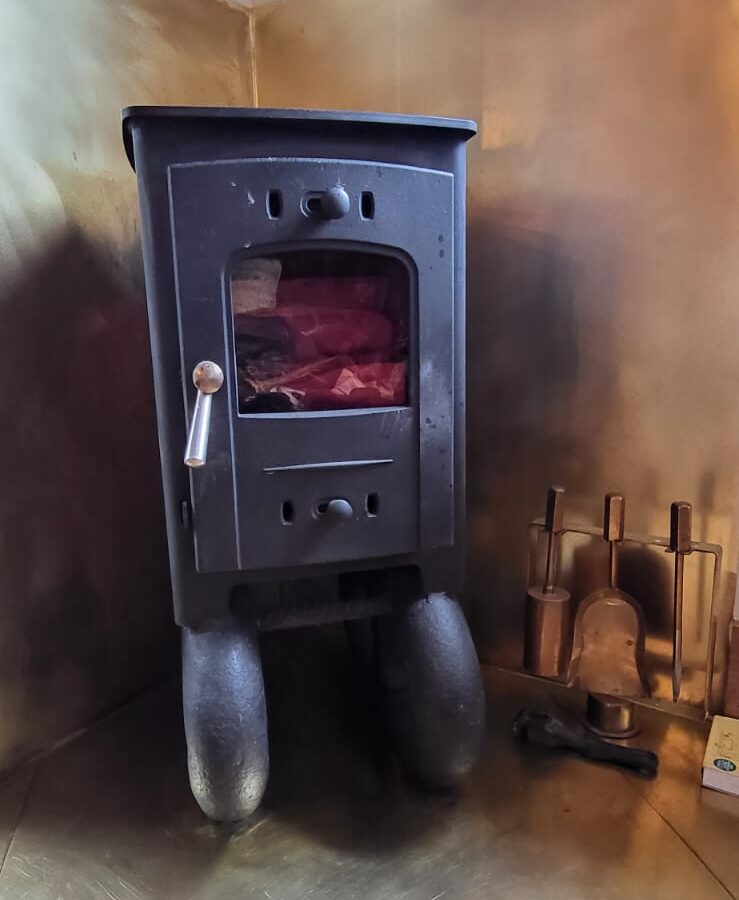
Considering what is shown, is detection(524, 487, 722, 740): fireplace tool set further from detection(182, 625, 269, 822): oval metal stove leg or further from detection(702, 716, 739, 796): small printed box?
detection(182, 625, 269, 822): oval metal stove leg

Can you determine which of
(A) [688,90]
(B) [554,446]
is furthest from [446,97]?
(B) [554,446]

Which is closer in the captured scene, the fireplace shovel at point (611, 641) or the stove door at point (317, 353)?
the stove door at point (317, 353)

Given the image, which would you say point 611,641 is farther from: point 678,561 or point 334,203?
point 334,203

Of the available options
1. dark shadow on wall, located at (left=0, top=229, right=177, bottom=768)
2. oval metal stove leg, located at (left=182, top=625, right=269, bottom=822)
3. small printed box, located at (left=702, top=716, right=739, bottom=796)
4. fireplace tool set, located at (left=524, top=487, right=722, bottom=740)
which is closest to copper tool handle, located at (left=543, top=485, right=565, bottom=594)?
fireplace tool set, located at (left=524, top=487, right=722, bottom=740)

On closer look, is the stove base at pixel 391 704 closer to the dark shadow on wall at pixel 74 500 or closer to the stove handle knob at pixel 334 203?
the dark shadow on wall at pixel 74 500

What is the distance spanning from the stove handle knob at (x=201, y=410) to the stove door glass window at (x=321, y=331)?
6cm

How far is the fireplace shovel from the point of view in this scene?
0.97 metres

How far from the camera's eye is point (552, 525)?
101 cm

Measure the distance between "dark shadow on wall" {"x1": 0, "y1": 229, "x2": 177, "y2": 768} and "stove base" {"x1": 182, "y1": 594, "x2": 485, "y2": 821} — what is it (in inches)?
9.5

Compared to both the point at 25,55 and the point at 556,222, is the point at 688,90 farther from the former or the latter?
the point at 25,55

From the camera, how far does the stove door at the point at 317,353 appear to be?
728 millimetres

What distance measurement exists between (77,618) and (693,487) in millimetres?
813

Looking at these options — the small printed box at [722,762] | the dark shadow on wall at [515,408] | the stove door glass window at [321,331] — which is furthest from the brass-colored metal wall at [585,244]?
the stove door glass window at [321,331]

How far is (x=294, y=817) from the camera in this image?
0.86 meters
